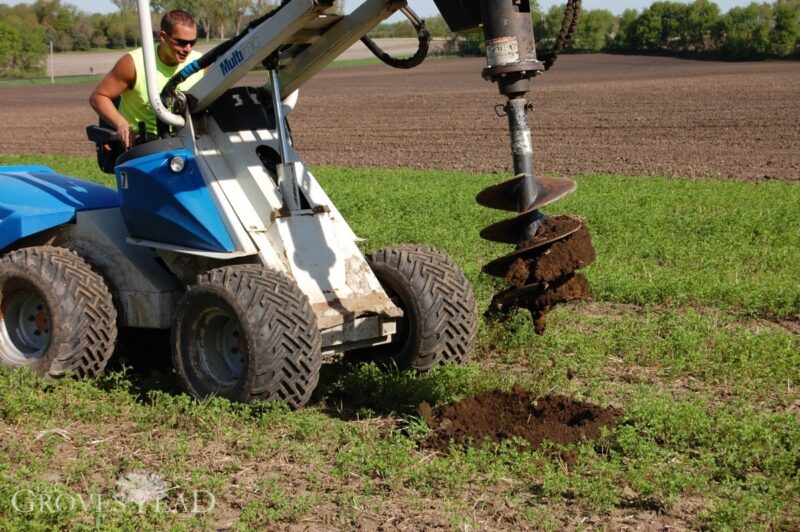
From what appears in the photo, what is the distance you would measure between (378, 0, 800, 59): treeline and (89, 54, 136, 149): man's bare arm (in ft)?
137

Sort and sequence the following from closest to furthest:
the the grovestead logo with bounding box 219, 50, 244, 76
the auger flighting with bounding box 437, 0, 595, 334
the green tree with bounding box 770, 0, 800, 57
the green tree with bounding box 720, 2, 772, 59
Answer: the auger flighting with bounding box 437, 0, 595, 334
the the grovestead logo with bounding box 219, 50, 244, 76
the green tree with bounding box 770, 0, 800, 57
the green tree with bounding box 720, 2, 772, 59

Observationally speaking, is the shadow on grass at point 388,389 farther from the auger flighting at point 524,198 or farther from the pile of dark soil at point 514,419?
the auger flighting at point 524,198

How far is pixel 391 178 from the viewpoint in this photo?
1633cm

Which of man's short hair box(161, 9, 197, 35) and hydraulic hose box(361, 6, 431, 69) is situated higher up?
man's short hair box(161, 9, 197, 35)

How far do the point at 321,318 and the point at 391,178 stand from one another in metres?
10.7

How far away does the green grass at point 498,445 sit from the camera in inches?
175

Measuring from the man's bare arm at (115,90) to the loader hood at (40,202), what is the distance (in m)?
0.63

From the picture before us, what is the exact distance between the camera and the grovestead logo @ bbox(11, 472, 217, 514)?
14.5ft

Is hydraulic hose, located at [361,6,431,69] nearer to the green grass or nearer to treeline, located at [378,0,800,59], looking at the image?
the green grass

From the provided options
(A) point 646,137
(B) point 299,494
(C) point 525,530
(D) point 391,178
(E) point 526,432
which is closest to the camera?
(C) point 525,530

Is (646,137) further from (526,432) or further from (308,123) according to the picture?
(526,432)

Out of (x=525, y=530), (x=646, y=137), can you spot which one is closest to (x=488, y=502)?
(x=525, y=530)

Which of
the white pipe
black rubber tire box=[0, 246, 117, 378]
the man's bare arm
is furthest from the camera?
the man's bare arm

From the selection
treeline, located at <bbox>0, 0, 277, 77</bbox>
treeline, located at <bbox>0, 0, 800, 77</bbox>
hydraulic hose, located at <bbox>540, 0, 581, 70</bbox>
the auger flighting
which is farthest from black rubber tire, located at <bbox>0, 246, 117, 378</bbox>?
treeline, located at <bbox>0, 0, 800, 77</bbox>
